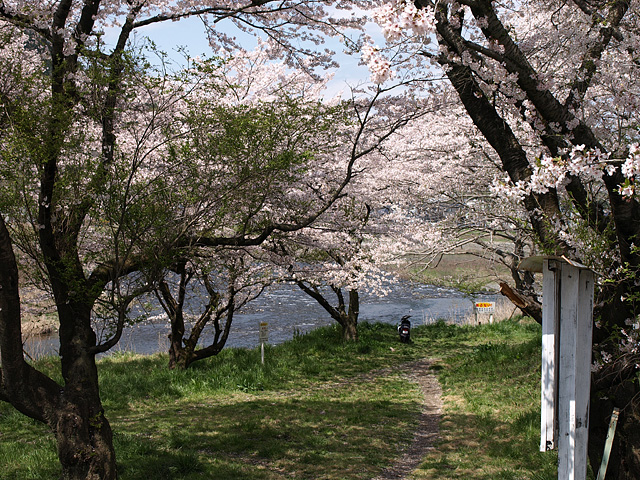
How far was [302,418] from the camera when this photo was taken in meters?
7.02

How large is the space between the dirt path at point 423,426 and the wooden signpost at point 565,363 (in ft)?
9.36

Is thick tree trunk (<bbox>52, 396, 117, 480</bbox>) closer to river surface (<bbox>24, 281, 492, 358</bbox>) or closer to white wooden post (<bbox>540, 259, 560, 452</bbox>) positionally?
white wooden post (<bbox>540, 259, 560, 452</bbox>)

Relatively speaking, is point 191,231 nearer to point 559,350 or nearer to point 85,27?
point 85,27

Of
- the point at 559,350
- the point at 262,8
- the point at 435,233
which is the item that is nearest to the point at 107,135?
the point at 262,8

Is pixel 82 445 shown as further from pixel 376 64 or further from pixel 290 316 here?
pixel 290 316

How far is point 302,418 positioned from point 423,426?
1.62 m

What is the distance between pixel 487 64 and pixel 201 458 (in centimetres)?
468

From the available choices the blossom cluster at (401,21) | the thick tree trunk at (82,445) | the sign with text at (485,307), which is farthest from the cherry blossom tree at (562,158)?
the sign with text at (485,307)

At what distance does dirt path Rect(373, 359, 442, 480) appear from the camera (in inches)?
207

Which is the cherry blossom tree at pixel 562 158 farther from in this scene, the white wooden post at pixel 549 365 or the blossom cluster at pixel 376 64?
the white wooden post at pixel 549 365

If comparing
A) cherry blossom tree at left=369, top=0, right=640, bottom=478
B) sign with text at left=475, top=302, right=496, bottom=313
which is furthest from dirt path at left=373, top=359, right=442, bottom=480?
sign with text at left=475, top=302, right=496, bottom=313

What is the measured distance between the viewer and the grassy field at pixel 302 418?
16.5ft

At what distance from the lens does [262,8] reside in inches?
244

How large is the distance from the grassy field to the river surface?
9.69 ft
